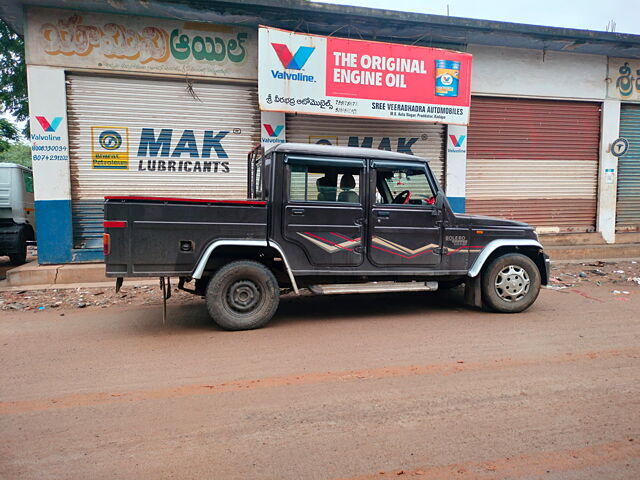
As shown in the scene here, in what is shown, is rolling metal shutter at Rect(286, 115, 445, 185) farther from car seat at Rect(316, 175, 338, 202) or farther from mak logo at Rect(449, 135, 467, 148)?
car seat at Rect(316, 175, 338, 202)

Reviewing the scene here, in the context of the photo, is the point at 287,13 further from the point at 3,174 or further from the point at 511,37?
the point at 3,174

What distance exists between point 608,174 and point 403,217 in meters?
9.37

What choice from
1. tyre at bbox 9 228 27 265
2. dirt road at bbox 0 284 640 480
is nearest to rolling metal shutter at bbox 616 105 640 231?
dirt road at bbox 0 284 640 480

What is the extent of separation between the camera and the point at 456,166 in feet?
36.1

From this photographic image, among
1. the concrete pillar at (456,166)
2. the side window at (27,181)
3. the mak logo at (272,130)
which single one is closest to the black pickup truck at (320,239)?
the mak logo at (272,130)

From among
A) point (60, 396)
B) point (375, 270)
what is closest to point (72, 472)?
point (60, 396)

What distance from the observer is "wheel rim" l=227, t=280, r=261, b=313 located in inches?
206

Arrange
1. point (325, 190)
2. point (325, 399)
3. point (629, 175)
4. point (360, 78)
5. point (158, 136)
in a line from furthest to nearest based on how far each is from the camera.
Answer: point (629, 175) → point (360, 78) → point (158, 136) → point (325, 190) → point (325, 399)

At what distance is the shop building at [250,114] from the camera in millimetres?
8836

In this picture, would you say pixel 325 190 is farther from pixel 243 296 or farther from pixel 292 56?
pixel 292 56

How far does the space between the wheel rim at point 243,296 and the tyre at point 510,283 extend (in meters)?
3.08

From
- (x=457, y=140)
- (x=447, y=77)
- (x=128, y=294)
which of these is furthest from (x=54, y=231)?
(x=457, y=140)

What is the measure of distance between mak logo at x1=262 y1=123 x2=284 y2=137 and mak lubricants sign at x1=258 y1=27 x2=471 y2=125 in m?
0.73

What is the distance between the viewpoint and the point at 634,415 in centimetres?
313
